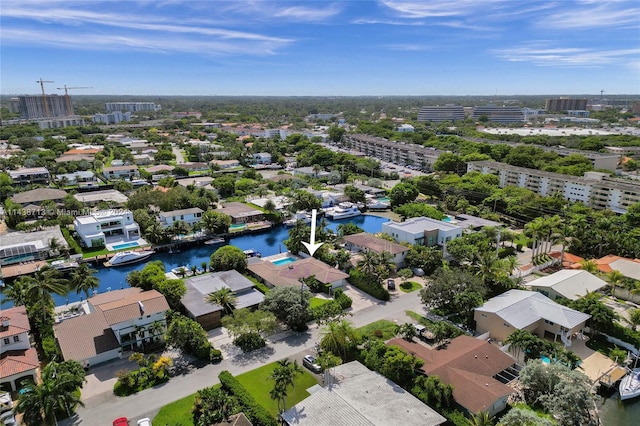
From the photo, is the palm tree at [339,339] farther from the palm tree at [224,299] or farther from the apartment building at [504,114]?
the apartment building at [504,114]

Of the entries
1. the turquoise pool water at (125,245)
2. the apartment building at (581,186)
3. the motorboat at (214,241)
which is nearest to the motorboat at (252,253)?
the motorboat at (214,241)

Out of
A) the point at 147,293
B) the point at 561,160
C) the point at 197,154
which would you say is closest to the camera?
the point at 147,293

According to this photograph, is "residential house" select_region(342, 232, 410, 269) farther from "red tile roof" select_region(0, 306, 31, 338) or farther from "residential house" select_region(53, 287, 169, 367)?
"red tile roof" select_region(0, 306, 31, 338)

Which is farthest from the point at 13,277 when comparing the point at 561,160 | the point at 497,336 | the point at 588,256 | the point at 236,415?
the point at 561,160

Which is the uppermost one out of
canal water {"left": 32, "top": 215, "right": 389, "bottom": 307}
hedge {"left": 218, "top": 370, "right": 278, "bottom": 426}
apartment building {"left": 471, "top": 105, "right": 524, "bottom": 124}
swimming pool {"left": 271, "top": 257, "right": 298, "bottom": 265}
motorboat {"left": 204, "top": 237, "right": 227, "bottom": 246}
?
apartment building {"left": 471, "top": 105, "right": 524, "bottom": 124}

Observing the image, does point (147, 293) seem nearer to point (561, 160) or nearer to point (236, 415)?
point (236, 415)

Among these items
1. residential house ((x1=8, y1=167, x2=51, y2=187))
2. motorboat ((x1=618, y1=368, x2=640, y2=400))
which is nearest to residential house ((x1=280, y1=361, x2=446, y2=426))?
motorboat ((x1=618, y1=368, x2=640, y2=400))

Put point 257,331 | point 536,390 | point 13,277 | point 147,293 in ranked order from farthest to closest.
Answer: point 13,277
point 147,293
point 257,331
point 536,390
